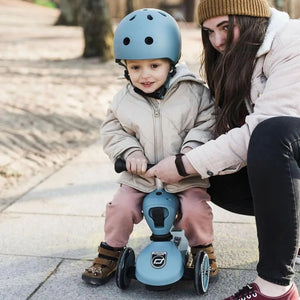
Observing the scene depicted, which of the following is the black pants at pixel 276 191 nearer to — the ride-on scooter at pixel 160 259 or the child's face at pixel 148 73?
the ride-on scooter at pixel 160 259

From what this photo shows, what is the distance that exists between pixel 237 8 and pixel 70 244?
5.48ft

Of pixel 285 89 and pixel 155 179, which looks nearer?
pixel 285 89

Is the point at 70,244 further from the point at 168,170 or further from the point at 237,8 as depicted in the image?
the point at 237,8

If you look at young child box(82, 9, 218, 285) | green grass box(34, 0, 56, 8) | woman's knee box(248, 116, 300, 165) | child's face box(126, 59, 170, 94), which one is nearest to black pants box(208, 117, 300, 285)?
woman's knee box(248, 116, 300, 165)

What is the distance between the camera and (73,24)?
19.3 meters

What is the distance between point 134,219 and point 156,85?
0.68m

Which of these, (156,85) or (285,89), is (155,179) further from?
(285,89)

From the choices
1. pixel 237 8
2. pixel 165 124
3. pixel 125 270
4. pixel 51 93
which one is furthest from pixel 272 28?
pixel 51 93

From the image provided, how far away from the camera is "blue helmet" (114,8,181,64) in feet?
9.38

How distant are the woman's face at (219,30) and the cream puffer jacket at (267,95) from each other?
16 centimetres

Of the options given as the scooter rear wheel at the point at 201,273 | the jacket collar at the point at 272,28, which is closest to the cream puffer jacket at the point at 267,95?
the jacket collar at the point at 272,28

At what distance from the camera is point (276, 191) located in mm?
2383

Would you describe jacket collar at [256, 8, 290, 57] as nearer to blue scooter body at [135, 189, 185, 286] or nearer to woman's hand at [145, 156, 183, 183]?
woman's hand at [145, 156, 183, 183]

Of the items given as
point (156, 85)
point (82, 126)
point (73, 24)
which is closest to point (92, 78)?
point (82, 126)
